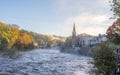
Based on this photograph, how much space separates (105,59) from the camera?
→ 22.1m

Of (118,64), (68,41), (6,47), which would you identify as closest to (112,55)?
(118,64)

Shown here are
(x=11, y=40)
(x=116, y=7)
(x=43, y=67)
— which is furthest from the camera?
(x=11, y=40)

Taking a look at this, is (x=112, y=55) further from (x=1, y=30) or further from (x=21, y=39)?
(x=21, y=39)

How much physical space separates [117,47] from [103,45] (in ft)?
3.54

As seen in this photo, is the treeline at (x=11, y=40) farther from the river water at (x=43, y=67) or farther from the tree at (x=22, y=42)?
the river water at (x=43, y=67)

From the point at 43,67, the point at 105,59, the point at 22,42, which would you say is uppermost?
the point at 22,42

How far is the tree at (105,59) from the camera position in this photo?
2172 cm

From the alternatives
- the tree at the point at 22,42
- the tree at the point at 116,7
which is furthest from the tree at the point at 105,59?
the tree at the point at 22,42

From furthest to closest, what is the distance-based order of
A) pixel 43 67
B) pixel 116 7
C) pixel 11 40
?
1. pixel 11 40
2. pixel 43 67
3. pixel 116 7

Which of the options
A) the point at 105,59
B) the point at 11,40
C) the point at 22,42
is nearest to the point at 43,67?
the point at 105,59

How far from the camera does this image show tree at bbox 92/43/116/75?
2172 cm

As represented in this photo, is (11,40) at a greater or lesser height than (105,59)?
greater

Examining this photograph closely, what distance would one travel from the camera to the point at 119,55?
20.4 metres

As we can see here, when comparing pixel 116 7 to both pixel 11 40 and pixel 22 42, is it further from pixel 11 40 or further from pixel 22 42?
pixel 22 42
